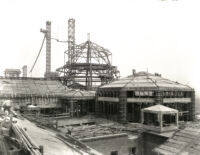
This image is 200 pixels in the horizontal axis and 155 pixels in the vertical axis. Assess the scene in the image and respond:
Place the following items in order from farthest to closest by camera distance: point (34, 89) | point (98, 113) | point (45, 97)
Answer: point (34, 89), point (45, 97), point (98, 113)

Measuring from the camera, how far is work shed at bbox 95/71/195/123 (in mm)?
30047

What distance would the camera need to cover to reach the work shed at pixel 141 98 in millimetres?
30047

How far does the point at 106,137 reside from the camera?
21.6 meters

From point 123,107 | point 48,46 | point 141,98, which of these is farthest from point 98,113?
point 48,46

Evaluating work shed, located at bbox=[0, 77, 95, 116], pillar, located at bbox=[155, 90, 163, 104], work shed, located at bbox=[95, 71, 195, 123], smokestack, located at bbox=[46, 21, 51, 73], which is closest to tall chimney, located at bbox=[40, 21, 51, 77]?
smokestack, located at bbox=[46, 21, 51, 73]

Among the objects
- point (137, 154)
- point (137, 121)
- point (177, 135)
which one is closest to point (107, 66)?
point (137, 121)

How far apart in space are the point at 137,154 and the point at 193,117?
14707mm

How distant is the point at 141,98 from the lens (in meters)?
30.0

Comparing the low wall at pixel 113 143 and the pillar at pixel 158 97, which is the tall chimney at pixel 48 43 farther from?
the low wall at pixel 113 143

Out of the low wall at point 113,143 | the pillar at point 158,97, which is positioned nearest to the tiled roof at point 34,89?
the pillar at point 158,97

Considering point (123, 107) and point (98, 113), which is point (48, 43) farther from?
point (123, 107)

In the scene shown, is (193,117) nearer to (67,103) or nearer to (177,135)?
(177,135)

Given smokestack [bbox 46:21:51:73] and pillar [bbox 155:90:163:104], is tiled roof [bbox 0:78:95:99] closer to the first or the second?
pillar [bbox 155:90:163:104]

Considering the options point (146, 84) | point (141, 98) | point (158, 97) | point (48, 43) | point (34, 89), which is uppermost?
point (48, 43)
